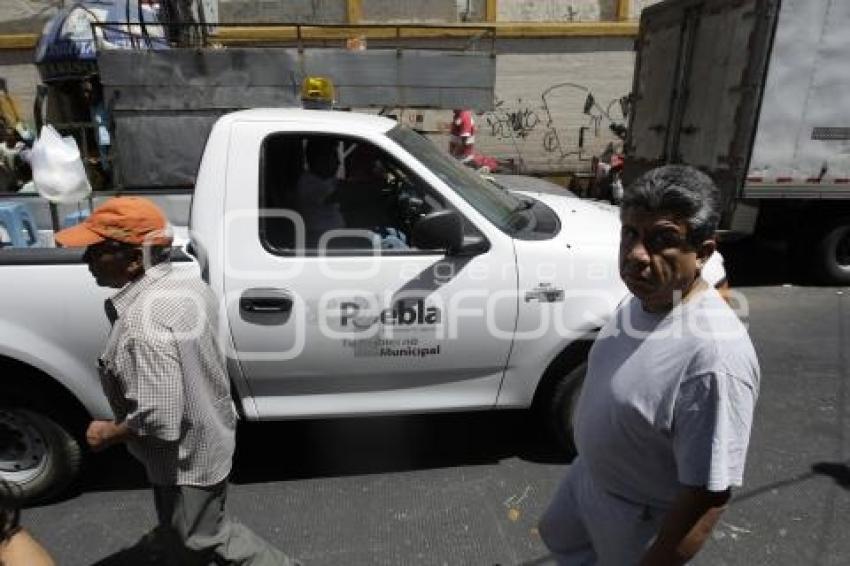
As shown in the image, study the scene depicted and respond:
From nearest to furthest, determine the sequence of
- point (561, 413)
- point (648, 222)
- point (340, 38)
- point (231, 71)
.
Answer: point (648, 222), point (561, 413), point (231, 71), point (340, 38)

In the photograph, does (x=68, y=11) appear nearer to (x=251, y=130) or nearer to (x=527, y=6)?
(x=527, y=6)

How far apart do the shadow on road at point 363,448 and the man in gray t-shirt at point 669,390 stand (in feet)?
6.45

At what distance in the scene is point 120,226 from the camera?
200cm

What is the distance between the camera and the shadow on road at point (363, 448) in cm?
347

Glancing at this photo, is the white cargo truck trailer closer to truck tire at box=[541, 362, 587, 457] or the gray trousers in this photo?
truck tire at box=[541, 362, 587, 457]

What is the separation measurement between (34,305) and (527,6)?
455 inches

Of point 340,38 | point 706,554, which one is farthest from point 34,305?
point 340,38

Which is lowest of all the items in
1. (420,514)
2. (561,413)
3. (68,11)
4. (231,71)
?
(420,514)

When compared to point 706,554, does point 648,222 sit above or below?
above

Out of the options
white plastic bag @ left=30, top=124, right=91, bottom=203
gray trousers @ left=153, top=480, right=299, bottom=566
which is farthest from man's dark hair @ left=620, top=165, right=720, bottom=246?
white plastic bag @ left=30, top=124, right=91, bottom=203

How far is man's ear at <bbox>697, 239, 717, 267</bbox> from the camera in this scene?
1.46 meters

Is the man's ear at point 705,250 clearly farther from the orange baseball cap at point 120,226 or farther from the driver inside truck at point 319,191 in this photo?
the driver inside truck at point 319,191

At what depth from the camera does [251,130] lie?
297 centimetres

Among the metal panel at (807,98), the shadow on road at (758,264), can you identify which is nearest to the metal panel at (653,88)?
the shadow on road at (758,264)
